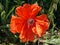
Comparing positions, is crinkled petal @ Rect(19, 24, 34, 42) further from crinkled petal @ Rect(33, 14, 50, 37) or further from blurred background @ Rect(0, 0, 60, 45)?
blurred background @ Rect(0, 0, 60, 45)

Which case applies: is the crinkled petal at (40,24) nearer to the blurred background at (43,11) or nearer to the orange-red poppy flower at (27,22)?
the orange-red poppy flower at (27,22)

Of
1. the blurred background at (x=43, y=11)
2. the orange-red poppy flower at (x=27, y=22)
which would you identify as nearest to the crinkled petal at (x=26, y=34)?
the orange-red poppy flower at (x=27, y=22)

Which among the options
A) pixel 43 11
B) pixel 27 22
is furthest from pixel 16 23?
pixel 43 11

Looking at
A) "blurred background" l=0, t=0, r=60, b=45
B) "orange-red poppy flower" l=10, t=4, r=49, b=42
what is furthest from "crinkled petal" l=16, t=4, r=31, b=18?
"blurred background" l=0, t=0, r=60, b=45

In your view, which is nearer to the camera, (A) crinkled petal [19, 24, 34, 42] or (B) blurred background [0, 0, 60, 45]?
(A) crinkled petal [19, 24, 34, 42]

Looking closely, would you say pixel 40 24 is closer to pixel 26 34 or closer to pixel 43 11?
pixel 26 34
